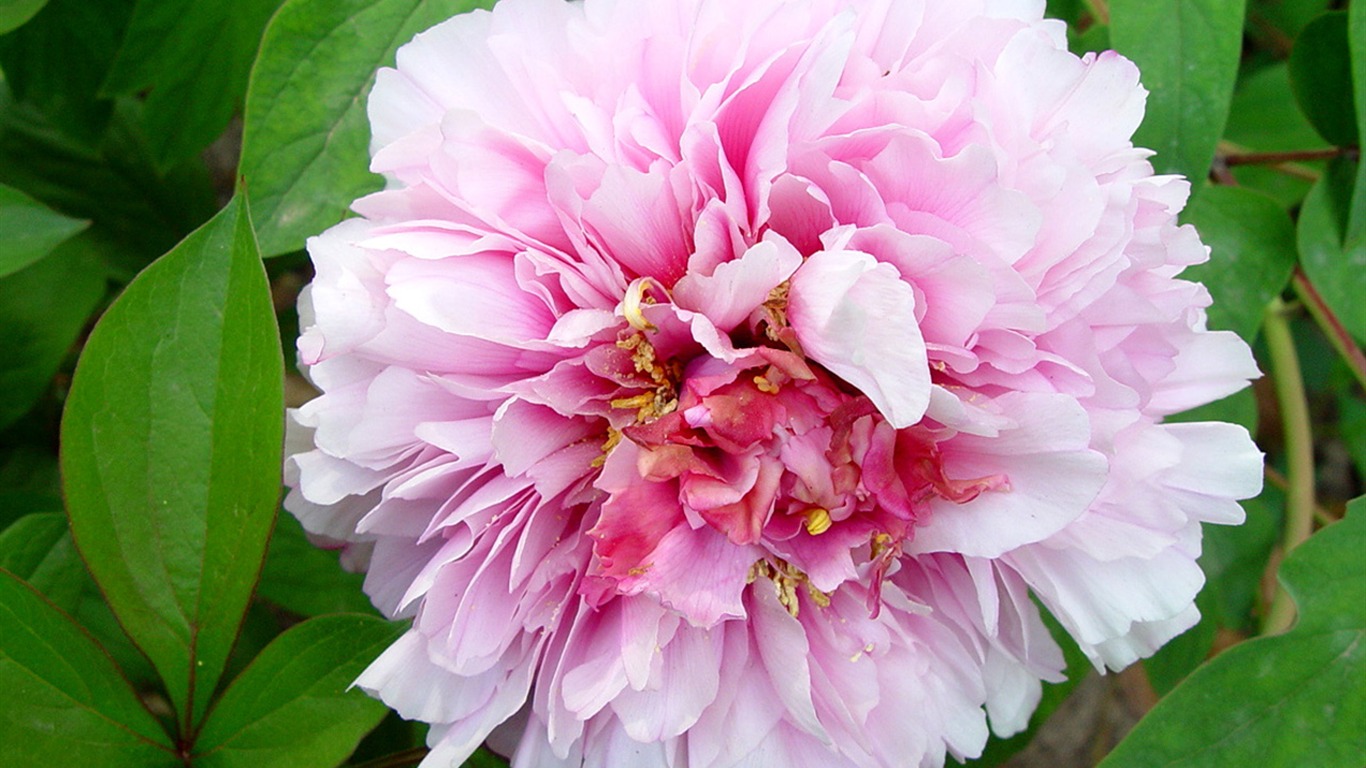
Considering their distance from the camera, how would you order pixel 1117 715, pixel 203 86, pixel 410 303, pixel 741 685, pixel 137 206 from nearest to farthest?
1. pixel 410 303
2. pixel 741 685
3. pixel 203 86
4. pixel 137 206
5. pixel 1117 715

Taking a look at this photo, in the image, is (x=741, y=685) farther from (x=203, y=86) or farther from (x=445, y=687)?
(x=203, y=86)

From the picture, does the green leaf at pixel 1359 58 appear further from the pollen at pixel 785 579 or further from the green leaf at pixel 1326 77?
the pollen at pixel 785 579

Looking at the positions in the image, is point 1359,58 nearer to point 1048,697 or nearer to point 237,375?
point 1048,697

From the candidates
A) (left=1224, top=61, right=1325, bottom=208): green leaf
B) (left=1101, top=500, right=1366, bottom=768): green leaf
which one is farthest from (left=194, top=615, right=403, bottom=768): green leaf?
(left=1224, top=61, right=1325, bottom=208): green leaf

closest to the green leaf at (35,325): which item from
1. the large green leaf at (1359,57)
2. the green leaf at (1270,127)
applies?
the large green leaf at (1359,57)

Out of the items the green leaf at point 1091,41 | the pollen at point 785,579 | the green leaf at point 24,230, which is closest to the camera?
the pollen at point 785,579

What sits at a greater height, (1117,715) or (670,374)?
(670,374)

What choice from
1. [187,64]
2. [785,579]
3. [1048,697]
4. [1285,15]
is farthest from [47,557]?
[1285,15]

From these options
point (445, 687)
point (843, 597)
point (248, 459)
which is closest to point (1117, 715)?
point (843, 597)
